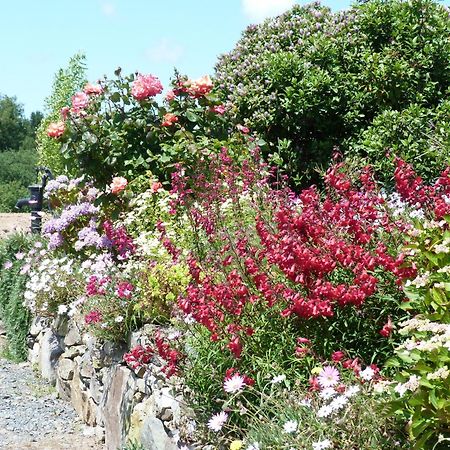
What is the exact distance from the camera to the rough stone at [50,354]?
22.6 feet

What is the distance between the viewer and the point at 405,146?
23.0ft

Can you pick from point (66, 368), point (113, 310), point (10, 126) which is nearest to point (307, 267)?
point (113, 310)

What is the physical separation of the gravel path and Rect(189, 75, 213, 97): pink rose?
127 inches

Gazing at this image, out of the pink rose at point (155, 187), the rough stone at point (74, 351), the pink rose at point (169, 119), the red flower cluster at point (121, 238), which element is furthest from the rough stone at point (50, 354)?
the pink rose at point (169, 119)

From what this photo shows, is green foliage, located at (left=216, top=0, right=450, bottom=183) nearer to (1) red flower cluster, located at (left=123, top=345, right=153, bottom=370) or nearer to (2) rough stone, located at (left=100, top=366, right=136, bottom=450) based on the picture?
(2) rough stone, located at (left=100, top=366, right=136, bottom=450)

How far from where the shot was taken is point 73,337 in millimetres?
6426

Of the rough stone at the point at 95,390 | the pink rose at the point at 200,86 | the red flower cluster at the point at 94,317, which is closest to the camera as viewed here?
the red flower cluster at the point at 94,317

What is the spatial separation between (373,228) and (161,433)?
5.40 ft

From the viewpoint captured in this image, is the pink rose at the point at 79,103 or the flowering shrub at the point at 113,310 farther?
the pink rose at the point at 79,103

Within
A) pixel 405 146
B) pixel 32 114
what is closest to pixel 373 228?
pixel 405 146

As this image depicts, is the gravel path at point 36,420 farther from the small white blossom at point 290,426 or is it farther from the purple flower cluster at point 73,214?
the small white blossom at point 290,426

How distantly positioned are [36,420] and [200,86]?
11.8ft

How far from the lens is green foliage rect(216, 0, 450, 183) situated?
24.9ft

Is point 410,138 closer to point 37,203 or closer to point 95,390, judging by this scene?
point 95,390
